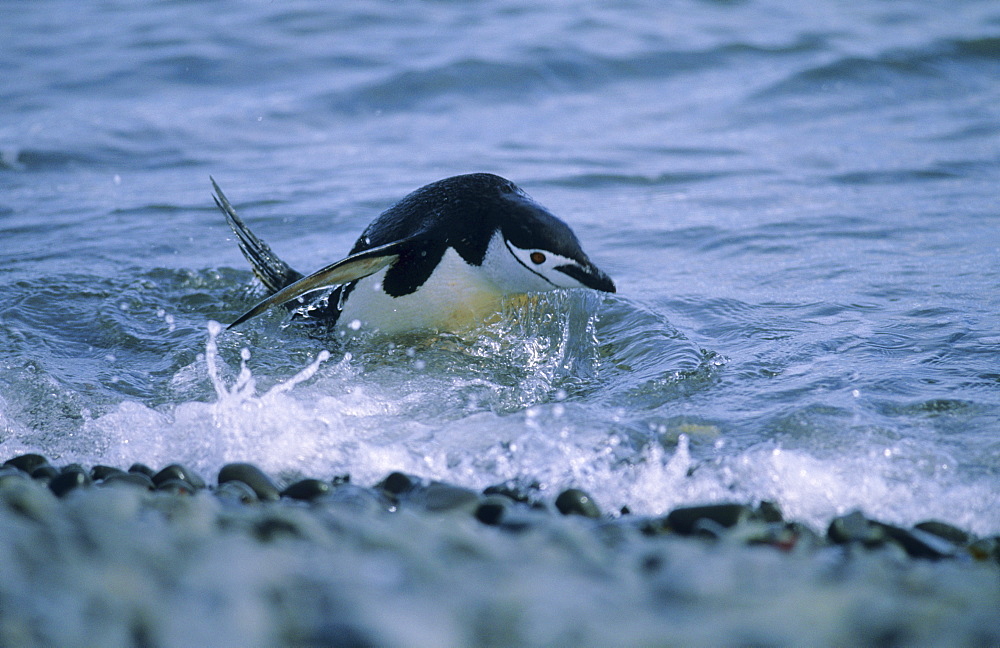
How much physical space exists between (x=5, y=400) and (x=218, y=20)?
8.53 metres

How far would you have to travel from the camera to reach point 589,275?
3.54 m

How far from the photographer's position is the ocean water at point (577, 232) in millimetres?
2822

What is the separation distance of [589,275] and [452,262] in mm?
536

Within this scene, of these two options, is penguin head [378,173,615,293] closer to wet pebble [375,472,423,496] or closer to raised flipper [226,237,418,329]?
raised flipper [226,237,418,329]

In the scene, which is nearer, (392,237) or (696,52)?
(392,237)

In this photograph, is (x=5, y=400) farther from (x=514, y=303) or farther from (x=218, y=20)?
(x=218, y=20)

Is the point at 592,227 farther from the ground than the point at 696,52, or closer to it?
closer to it

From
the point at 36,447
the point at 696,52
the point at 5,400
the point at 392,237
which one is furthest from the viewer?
the point at 696,52

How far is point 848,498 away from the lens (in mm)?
2539

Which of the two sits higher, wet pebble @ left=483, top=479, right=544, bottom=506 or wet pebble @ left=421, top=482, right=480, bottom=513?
wet pebble @ left=421, top=482, right=480, bottom=513

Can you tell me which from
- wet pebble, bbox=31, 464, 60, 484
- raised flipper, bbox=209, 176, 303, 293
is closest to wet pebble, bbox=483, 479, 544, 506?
wet pebble, bbox=31, 464, 60, 484

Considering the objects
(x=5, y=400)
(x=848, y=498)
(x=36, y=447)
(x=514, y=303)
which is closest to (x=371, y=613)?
(x=848, y=498)

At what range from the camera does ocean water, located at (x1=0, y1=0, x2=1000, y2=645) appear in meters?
2.82

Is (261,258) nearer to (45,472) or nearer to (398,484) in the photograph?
(45,472)
